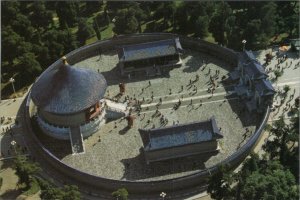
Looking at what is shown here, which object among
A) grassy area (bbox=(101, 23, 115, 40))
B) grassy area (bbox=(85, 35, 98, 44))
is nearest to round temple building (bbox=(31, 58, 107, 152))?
grassy area (bbox=(85, 35, 98, 44))

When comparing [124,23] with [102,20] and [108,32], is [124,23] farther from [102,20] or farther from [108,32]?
[102,20]

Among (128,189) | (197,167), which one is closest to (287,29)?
(197,167)

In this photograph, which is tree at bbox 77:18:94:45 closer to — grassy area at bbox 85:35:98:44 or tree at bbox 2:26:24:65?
grassy area at bbox 85:35:98:44

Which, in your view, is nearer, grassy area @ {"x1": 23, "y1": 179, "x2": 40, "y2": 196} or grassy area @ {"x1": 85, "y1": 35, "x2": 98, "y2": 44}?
→ grassy area @ {"x1": 23, "y1": 179, "x2": 40, "y2": 196}

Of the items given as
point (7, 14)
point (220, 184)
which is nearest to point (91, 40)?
point (7, 14)

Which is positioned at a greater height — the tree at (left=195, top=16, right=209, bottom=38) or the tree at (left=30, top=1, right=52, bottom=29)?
the tree at (left=30, top=1, right=52, bottom=29)

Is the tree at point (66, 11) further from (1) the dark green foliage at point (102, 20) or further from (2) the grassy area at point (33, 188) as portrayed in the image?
(2) the grassy area at point (33, 188)
